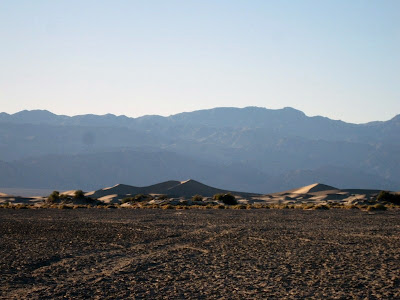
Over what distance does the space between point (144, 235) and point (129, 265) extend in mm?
6720

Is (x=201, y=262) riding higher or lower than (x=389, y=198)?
lower

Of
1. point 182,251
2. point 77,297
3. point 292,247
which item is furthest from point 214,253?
point 77,297

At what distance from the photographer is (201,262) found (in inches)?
576

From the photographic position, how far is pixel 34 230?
23.0 m

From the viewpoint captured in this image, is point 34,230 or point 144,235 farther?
point 34,230

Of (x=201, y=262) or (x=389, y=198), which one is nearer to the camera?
(x=201, y=262)

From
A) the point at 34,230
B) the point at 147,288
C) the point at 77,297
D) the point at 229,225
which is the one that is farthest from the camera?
the point at 229,225

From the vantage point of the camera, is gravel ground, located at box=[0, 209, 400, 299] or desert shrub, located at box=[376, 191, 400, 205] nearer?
gravel ground, located at box=[0, 209, 400, 299]

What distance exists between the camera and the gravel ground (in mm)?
11398

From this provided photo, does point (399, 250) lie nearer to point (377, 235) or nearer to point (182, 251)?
point (377, 235)

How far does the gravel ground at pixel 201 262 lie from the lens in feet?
37.4

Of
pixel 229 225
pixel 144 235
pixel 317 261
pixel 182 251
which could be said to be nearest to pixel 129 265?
pixel 182 251

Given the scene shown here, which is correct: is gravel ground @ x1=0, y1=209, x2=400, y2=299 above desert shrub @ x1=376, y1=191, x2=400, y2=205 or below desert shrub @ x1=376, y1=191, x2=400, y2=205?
below

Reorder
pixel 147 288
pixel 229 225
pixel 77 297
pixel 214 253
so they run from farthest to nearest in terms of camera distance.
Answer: pixel 229 225, pixel 214 253, pixel 147 288, pixel 77 297
